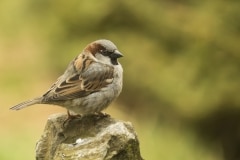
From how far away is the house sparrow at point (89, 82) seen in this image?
170 inches

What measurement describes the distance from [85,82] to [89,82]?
2cm

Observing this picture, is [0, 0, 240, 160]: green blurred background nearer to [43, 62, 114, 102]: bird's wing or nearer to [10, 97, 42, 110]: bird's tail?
[43, 62, 114, 102]: bird's wing

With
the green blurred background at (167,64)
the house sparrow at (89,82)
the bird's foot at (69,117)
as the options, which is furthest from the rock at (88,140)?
the green blurred background at (167,64)

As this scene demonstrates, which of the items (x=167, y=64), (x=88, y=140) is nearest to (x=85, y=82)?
(x=88, y=140)

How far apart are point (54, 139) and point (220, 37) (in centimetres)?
317

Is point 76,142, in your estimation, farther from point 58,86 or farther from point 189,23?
point 189,23

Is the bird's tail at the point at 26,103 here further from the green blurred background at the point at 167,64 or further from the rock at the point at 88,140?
the green blurred background at the point at 167,64

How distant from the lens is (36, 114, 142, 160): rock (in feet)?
11.9

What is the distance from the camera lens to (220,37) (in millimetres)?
6766

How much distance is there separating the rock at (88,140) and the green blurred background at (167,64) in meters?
2.81

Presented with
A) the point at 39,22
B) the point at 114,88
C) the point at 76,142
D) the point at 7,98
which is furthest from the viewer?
the point at 7,98

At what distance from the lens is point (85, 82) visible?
4.35 metres

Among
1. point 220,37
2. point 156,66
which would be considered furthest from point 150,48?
point 220,37

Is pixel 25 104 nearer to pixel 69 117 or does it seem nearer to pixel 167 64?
pixel 69 117
